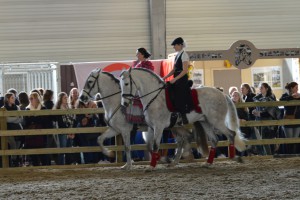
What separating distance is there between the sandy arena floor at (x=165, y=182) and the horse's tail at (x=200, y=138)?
261 millimetres

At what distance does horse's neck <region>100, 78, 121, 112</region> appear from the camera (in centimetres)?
1081

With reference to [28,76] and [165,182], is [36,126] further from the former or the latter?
[28,76]

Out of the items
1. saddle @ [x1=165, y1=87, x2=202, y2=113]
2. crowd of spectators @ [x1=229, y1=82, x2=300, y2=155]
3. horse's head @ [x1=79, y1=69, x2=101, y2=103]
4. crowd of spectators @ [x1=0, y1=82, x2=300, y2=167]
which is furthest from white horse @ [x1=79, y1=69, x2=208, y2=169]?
crowd of spectators @ [x1=229, y1=82, x2=300, y2=155]

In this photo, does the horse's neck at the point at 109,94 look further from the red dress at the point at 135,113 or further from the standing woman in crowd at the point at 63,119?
the standing woman in crowd at the point at 63,119

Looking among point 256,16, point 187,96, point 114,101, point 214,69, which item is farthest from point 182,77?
point 256,16

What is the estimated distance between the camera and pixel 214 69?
1919 centimetres

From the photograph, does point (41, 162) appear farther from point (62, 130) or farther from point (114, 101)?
point (114, 101)

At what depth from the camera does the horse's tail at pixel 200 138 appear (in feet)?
36.1

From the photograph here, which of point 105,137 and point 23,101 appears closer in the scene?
point 105,137

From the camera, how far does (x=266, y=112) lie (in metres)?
12.3

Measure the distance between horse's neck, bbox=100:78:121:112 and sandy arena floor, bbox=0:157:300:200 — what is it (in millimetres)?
1097

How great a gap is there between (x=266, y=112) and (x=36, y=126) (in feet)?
14.5

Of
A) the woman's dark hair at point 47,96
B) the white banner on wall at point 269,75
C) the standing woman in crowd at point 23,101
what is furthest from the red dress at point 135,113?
the white banner on wall at point 269,75

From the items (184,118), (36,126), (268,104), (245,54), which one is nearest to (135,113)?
(184,118)
